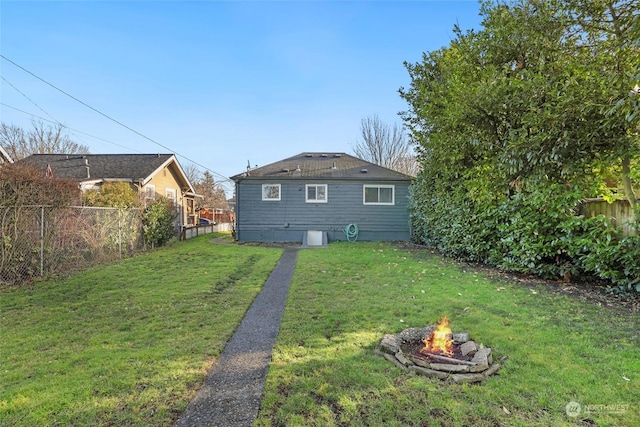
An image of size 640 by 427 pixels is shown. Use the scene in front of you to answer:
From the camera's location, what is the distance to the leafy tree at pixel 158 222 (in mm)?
11344

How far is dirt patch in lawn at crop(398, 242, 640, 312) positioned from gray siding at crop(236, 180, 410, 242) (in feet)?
23.6

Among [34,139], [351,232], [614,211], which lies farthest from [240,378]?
[34,139]

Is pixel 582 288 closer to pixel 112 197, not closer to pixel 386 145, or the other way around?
pixel 112 197

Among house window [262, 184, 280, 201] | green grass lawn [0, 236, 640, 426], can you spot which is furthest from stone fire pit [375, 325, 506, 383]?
house window [262, 184, 280, 201]

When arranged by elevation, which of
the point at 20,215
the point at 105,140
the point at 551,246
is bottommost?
the point at 551,246

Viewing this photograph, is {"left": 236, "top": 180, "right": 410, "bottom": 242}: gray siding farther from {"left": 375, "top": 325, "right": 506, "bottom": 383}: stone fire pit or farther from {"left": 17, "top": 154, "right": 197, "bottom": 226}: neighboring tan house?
{"left": 375, "top": 325, "right": 506, "bottom": 383}: stone fire pit

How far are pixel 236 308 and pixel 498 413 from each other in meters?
3.59

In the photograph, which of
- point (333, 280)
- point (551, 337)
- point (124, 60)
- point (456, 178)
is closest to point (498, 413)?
point (551, 337)

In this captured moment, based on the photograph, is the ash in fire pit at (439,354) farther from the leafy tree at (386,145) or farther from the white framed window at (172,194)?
the leafy tree at (386,145)

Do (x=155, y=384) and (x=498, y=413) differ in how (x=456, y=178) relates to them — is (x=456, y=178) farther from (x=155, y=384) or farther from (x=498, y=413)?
(x=155, y=384)

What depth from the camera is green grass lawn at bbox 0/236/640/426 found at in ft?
7.18

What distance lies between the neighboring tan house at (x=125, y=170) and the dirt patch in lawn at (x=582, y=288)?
553 inches

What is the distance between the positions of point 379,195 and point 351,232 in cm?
227

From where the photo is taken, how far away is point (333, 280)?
651cm
